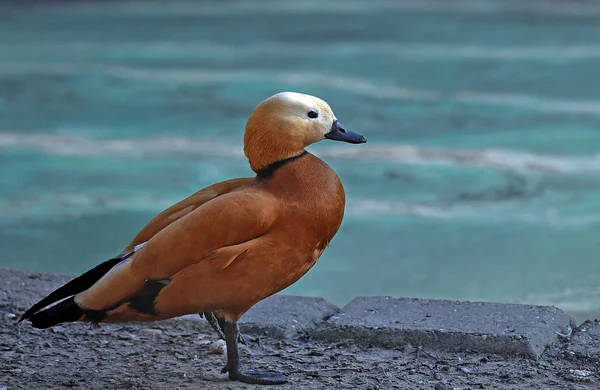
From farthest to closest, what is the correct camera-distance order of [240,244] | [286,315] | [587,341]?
[286,315]
[587,341]
[240,244]

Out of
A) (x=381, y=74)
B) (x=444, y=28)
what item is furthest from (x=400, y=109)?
(x=444, y=28)

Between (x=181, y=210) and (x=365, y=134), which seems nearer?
(x=181, y=210)

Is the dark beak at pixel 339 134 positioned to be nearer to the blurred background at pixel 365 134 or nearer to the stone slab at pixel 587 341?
the stone slab at pixel 587 341

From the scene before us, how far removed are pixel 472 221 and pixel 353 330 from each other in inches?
81.5

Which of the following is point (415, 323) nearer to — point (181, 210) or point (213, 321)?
point (213, 321)

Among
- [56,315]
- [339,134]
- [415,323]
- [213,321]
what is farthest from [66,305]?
[415,323]

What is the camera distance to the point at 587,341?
2812mm

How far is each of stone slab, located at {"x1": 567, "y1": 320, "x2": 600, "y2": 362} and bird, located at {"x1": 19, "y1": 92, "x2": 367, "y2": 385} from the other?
80cm

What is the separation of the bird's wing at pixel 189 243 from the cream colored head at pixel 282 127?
0.13 m

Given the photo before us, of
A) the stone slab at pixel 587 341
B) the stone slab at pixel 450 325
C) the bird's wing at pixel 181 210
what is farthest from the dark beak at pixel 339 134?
the stone slab at pixel 587 341

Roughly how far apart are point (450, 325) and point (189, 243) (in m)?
0.89

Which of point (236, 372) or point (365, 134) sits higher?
point (365, 134)

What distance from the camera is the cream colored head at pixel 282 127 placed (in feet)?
7.88

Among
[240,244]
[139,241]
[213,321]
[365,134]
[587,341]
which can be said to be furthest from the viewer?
[365,134]
